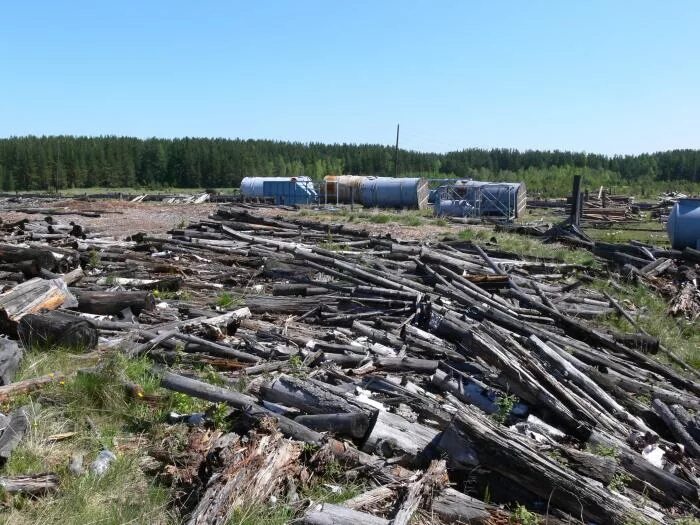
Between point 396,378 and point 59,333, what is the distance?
3915mm

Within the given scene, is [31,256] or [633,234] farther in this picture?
[633,234]

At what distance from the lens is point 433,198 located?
44.0 m

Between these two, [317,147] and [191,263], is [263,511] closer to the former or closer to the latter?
[191,263]

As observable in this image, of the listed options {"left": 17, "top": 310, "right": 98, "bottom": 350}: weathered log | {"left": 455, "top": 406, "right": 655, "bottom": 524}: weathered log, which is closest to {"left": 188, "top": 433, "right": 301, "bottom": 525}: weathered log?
{"left": 455, "top": 406, "right": 655, "bottom": 524}: weathered log

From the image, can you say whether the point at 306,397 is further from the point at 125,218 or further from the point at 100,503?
the point at 125,218

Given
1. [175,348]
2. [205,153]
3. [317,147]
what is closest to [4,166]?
[205,153]

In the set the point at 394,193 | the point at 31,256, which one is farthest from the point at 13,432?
the point at 394,193

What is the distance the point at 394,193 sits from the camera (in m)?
38.9

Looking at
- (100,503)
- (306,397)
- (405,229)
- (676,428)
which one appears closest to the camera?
(100,503)

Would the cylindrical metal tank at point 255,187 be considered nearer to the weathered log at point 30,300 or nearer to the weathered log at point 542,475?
the weathered log at point 30,300

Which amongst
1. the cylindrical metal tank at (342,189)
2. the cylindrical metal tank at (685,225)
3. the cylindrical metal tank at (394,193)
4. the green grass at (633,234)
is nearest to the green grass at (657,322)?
the cylindrical metal tank at (685,225)

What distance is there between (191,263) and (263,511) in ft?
33.6

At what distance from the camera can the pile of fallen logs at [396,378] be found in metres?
4.62

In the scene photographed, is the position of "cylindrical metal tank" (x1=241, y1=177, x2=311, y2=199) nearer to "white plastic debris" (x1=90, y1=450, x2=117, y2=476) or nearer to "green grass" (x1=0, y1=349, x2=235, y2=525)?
"green grass" (x1=0, y1=349, x2=235, y2=525)
